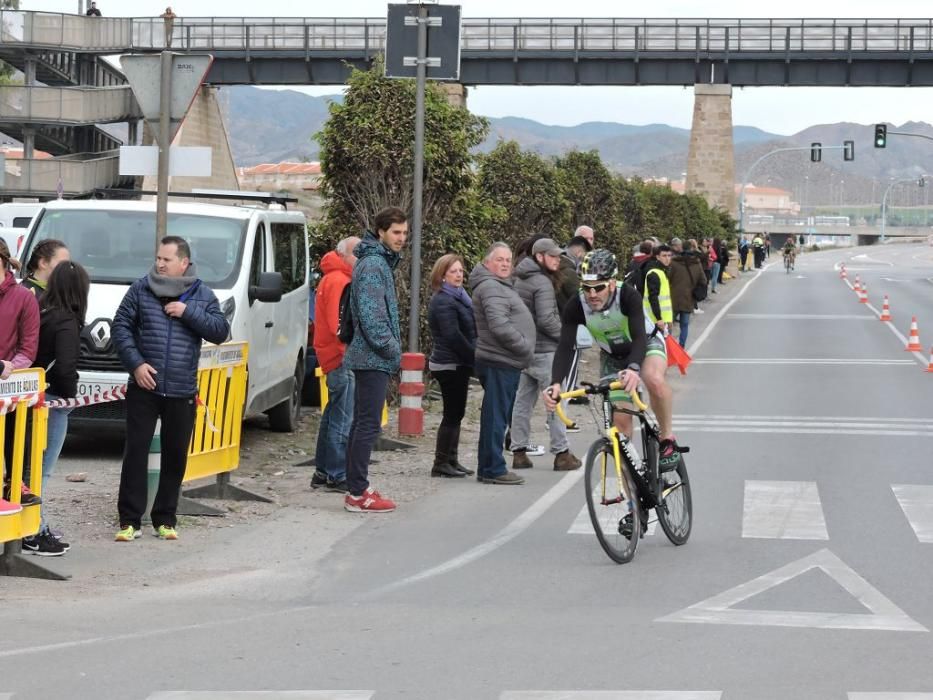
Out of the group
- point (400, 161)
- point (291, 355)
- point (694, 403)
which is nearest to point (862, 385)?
point (694, 403)

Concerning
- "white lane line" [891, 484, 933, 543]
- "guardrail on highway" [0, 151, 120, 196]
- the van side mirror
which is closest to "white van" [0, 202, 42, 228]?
the van side mirror

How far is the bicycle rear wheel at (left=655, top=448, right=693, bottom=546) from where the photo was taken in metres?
9.94

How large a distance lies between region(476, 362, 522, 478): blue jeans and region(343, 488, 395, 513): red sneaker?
159 cm

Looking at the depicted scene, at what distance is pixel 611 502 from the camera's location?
31.2 feet

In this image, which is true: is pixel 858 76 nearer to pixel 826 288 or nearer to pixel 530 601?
pixel 826 288

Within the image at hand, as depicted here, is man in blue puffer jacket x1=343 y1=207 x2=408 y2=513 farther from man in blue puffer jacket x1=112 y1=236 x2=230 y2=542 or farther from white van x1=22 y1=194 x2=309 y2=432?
white van x1=22 y1=194 x2=309 y2=432

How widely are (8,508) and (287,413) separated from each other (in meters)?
7.62

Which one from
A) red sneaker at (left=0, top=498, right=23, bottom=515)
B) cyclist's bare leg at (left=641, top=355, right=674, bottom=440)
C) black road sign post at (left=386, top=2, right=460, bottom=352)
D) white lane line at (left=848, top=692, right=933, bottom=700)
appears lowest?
white lane line at (left=848, top=692, right=933, bottom=700)

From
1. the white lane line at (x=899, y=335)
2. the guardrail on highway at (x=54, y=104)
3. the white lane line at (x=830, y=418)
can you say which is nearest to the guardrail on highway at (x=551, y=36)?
the guardrail on highway at (x=54, y=104)

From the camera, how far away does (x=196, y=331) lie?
988 cm

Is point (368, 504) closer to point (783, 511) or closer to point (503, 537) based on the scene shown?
point (503, 537)

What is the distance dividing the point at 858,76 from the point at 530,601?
72038mm

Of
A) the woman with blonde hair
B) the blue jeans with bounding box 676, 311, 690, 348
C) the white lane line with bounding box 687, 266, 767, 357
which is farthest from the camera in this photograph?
the white lane line with bounding box 687, 266, 767, 357

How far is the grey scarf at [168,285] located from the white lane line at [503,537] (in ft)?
7.18
